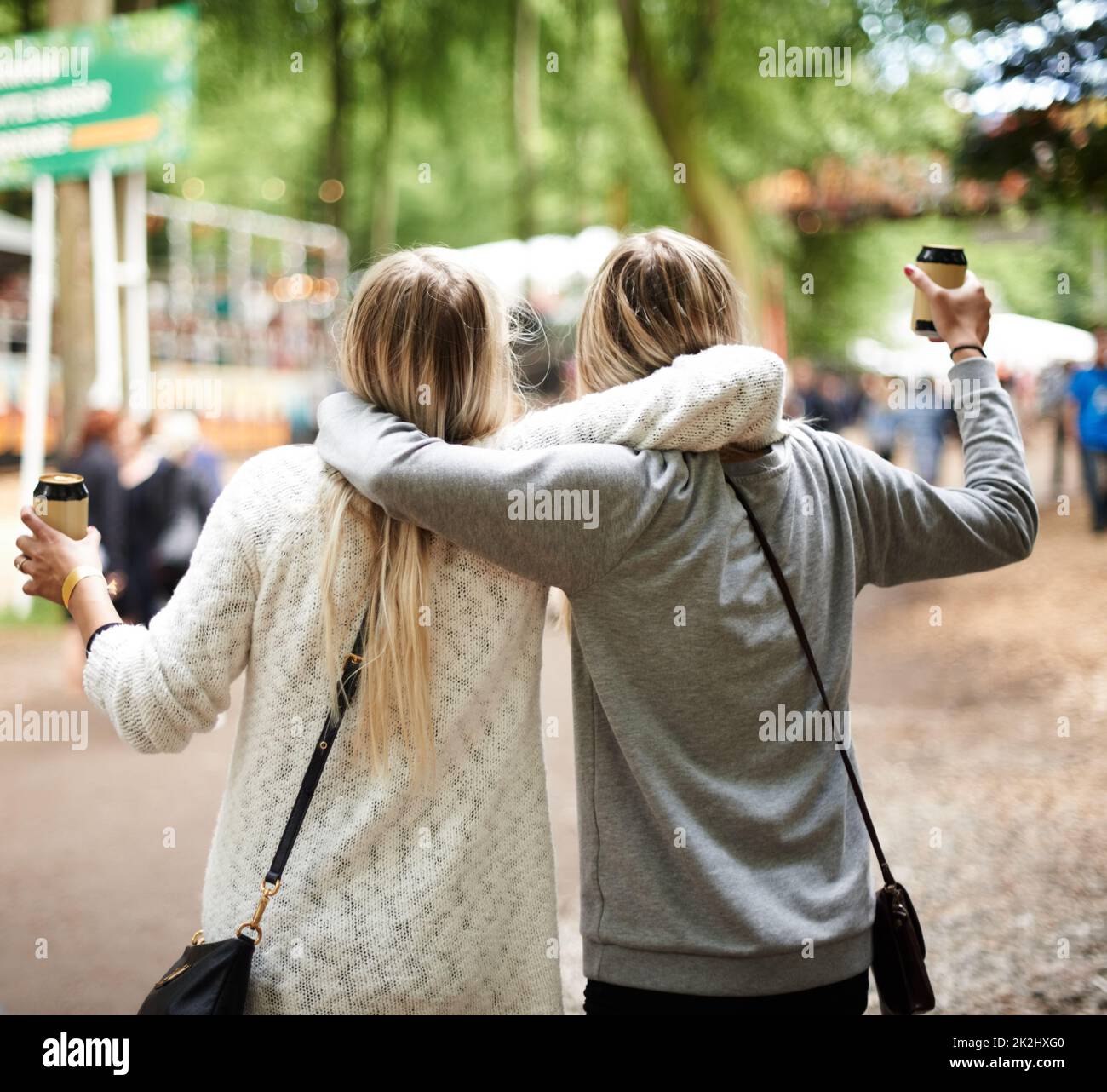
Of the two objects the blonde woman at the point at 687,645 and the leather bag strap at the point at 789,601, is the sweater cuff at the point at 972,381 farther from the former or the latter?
the leather bag strap at the point at 789,601

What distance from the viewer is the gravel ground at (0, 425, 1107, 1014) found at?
4.09 m

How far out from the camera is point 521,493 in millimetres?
1804

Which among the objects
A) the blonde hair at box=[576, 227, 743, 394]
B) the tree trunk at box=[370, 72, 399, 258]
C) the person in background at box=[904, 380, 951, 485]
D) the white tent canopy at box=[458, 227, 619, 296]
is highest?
the tree trunk at box=[370, 72, 399, 258]

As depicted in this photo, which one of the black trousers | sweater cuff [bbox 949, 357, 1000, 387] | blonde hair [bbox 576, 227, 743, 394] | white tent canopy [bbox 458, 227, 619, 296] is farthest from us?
white tent canopy [bbox 458, 227, 619, 296]

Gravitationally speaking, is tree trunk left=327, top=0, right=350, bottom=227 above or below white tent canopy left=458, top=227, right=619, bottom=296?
above

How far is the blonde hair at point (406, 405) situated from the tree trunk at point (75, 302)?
28.8 feet

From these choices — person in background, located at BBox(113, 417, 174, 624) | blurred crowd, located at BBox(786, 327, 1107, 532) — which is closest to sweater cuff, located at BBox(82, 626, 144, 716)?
blurred crowd, located at BBox(786, 327, 1107, 532)

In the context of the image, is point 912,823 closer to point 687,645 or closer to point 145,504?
point 687,645

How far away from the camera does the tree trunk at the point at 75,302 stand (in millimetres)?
9977

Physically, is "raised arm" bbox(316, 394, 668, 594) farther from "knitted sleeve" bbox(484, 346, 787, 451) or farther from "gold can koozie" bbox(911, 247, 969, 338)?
"gold can koozie" bbox(911, 247, 969, 338)

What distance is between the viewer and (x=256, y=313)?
21922mm

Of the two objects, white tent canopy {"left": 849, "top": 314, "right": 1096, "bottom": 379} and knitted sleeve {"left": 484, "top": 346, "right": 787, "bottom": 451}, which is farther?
white tent canopy {"left": 849, "top": 314, "right": 1096, "bottom": 379}

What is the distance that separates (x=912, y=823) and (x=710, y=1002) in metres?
3.91
